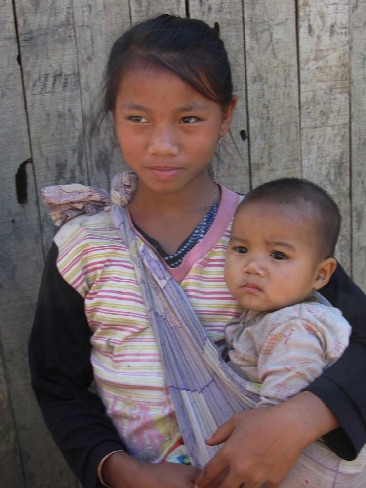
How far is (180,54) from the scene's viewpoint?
5.53 feet

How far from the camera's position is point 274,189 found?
5.60 feet

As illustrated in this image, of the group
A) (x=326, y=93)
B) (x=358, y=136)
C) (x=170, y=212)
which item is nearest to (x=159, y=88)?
(x=170, y=212)

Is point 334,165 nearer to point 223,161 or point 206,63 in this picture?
point 223,161

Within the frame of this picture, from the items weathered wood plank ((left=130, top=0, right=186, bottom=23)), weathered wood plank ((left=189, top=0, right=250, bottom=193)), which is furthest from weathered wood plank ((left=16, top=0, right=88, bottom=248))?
weathered wood plank ((left=189, top=0, right=250, bottom=193))

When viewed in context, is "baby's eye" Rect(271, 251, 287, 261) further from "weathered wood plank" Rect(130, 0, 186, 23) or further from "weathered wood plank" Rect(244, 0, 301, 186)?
"weathered wood plank" Rect(130, 0, 186, 23)

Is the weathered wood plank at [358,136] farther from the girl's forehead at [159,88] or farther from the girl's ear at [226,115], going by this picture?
the girl's forehead at [159,88]

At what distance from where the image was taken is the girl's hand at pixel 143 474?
1622 mm

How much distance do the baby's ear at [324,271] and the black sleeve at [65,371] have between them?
1.98ft

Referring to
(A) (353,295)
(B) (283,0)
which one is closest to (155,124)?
(A) (353,295)

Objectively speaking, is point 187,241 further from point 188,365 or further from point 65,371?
point 65,371

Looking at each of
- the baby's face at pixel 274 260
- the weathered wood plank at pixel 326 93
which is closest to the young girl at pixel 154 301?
the baby's face at pixel 274 260

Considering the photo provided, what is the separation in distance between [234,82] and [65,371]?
4.02ft

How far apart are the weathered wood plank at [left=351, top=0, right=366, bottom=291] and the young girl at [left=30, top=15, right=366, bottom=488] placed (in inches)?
37.7

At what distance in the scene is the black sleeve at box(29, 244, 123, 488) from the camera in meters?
1.75
